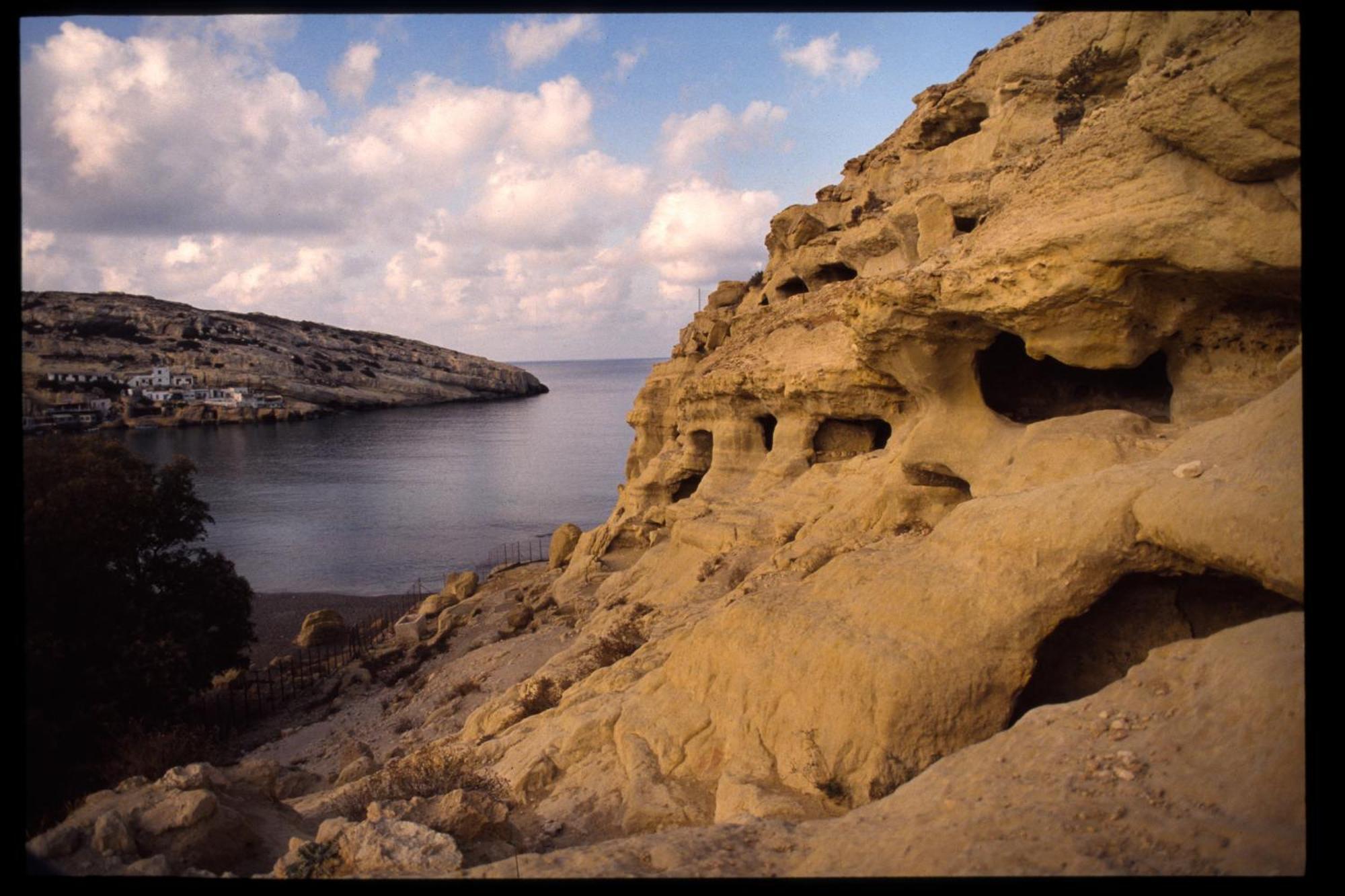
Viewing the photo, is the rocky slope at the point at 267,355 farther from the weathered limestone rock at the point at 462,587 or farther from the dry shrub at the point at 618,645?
the dry shrub at the point at 618,645

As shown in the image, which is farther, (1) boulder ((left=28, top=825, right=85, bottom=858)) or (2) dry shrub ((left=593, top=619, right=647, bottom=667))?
(2) dry shrub ((left=593, top=619, right=647, bottom=667))

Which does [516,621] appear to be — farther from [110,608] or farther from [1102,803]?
[1102,803]

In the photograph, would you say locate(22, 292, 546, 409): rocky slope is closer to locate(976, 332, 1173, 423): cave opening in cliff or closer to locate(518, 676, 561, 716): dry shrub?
locate(518, 676, 561, 716): dry shrub

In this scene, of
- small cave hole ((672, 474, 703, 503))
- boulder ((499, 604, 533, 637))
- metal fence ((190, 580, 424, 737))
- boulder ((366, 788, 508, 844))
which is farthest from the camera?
small cave hole ((672, 474, 703, 503))

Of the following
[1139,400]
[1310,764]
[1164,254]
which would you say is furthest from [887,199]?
[1310,764]

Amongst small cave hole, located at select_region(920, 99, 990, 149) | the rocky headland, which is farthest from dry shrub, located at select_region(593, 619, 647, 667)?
the rocky headland

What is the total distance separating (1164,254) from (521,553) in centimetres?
3245

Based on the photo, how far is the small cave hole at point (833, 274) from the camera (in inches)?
749

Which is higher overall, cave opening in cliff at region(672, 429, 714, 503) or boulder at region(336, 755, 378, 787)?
cave opening in cliff at region(672, 429, 714, 503)

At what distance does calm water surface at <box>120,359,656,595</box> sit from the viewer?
113ft

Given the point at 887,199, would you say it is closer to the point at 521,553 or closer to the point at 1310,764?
the point at 1310,764

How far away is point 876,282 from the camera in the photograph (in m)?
9.48

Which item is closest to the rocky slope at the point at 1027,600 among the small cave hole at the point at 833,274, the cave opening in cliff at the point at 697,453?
the small cave hole at the point at 833,274

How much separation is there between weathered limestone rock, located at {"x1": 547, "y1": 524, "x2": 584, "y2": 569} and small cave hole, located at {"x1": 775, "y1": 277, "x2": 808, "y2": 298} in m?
10.2
